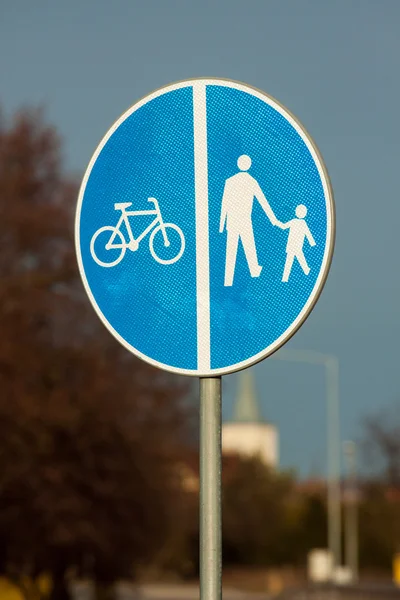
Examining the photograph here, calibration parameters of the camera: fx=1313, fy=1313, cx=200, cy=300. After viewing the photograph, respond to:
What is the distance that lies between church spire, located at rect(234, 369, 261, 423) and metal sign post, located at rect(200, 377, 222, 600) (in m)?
183

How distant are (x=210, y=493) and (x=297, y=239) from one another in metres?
0.70

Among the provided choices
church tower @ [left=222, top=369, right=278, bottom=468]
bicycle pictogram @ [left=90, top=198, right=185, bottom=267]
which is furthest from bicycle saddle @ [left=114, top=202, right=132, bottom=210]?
church tower @ [left=222, top=369, right=278, bottom=468]

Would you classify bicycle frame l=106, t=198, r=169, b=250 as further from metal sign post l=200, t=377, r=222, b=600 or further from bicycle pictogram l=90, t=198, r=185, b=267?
metal sign post l=200, t=377, r=222, b=600

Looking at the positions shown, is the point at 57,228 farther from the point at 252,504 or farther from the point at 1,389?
the point at 252,504

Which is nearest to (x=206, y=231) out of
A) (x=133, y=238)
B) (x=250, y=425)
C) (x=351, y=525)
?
(x=133, y=238)

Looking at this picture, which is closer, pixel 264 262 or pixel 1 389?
pixel 264 262

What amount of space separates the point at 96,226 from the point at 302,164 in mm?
591

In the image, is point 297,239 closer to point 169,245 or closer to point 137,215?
point 169,245

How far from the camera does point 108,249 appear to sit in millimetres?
3580

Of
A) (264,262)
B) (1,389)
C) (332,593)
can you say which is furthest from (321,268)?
(332,593)

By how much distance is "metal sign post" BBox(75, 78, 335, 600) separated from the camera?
3.42 meters

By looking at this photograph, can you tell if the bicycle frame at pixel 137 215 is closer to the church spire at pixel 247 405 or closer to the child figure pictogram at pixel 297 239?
the child figure pictogram at pixel 297 239

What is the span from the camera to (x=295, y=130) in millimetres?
3527

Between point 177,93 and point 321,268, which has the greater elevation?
point 177,93
